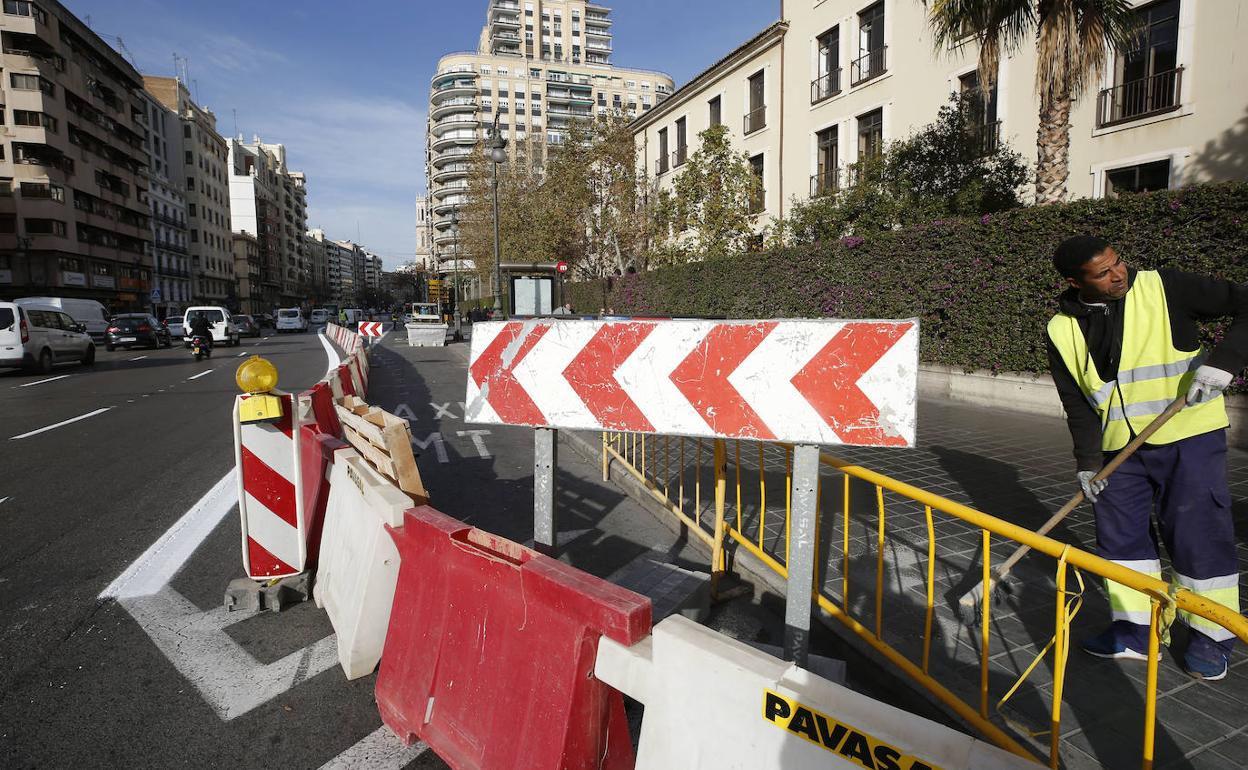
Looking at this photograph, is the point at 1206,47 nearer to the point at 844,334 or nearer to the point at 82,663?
the point at 844,334

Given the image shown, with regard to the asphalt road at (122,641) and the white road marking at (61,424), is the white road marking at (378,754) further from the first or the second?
the white road marking at (61,424)

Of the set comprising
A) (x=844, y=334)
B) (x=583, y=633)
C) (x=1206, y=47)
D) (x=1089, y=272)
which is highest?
(x=1206, y=47)

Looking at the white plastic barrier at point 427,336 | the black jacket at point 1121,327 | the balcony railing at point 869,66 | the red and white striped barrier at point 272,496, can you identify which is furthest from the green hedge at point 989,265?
the white plastic barrier at point 427,336

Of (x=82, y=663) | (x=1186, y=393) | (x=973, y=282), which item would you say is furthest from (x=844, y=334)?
(x=973, y=282)

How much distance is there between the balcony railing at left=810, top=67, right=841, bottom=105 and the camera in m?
21.4

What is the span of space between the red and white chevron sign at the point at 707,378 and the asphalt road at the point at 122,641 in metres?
1.50

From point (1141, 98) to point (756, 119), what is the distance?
13.8m

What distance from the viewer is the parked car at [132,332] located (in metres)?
24.9

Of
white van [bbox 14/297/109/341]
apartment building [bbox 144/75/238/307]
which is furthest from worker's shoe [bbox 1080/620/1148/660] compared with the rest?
apartment building [bbox 144/75/238/307]

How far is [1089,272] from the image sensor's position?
283 centimetres

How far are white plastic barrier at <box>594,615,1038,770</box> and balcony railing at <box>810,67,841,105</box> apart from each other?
74.9ft

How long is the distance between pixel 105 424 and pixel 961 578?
35.5 feet

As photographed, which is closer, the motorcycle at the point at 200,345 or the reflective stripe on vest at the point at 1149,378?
the reflective stripe on vest at the point at 1149,378

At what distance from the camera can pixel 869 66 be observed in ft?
65.9
